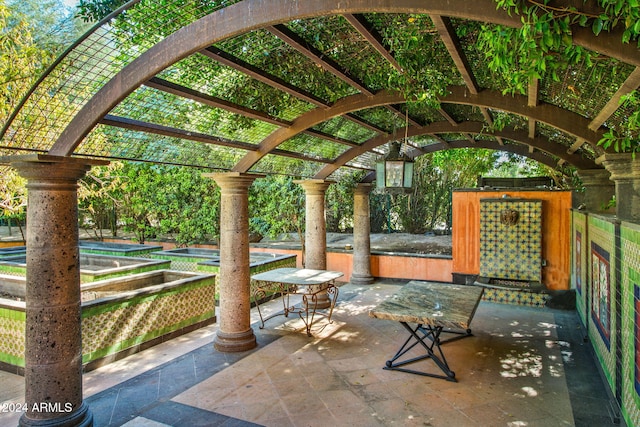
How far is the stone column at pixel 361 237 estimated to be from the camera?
1154cm

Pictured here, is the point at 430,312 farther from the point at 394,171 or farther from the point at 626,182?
the point at 626,182

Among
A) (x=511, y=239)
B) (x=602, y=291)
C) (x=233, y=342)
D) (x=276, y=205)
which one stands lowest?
(x=233, y=342)

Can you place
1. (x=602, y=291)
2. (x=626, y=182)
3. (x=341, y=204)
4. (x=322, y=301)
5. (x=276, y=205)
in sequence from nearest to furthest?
(x=626, y=182) → (x=602, y=291) → (x=322, y=301) → (x=276, y=205) → (x=341, y=204)

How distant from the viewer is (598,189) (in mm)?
7262

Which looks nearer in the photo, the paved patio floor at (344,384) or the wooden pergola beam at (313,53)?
the wooden pergola beam at (313,53)

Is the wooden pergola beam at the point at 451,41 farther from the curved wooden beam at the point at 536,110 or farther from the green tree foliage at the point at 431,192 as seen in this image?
the green tree foliage at the point at 431,192

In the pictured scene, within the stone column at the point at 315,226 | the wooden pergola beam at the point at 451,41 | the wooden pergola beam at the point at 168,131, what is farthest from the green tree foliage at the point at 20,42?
the wooden pergola beam at the point at 451,41

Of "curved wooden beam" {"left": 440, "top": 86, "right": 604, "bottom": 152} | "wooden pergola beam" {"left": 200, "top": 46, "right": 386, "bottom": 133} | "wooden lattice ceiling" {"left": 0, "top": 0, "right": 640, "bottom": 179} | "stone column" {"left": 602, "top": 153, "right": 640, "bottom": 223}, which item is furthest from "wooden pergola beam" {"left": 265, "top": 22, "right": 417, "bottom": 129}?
"stone column" {"left": 602, "top": 153, "right": 640, "bottom": 223}

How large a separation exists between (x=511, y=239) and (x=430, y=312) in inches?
220

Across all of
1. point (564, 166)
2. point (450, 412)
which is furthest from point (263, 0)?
point (564, 166)

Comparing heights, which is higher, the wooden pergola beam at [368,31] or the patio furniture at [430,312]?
the wooden pergola beam at [368,31]

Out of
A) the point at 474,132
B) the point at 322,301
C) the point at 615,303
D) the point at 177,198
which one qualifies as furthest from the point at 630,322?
the point at 177,198

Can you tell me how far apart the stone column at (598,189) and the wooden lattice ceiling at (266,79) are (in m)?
0.15

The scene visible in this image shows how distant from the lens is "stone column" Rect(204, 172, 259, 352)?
6453 mm
